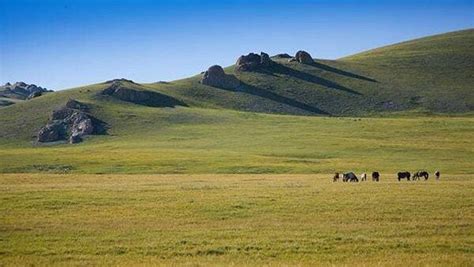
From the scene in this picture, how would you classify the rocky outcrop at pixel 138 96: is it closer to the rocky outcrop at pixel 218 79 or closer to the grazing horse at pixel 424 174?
the rocky outcrop at pixel 218 79

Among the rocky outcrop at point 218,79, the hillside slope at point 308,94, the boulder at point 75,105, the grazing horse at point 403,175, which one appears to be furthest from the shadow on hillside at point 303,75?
the grazing horse at point 403,175

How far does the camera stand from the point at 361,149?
284 ft

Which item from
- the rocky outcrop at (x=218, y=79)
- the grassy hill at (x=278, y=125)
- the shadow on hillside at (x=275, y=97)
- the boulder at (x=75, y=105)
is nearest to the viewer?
the grassy hill at (x=278, y=125)

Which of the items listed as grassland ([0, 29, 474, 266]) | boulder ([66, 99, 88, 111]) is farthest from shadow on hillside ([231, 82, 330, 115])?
boulder ([66, 99, 88, 111])

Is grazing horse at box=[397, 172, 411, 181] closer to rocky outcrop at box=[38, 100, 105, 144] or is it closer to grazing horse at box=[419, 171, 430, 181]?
grazing horse at box=[419, 171, 430, 181]

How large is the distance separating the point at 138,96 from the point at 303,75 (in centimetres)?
6747

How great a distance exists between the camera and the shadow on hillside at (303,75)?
17375 cm

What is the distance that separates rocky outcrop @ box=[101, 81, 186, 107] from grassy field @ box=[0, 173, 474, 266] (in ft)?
364

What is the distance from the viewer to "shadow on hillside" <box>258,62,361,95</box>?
570 feet

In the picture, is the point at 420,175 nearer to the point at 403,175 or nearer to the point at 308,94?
the point at 403,175

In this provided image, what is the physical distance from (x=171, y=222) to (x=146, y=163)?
49.0 m

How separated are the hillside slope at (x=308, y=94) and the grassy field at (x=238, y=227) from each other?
89.7 metres

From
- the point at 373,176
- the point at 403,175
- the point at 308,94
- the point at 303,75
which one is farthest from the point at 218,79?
the point at 373,176

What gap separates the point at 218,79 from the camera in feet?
588
